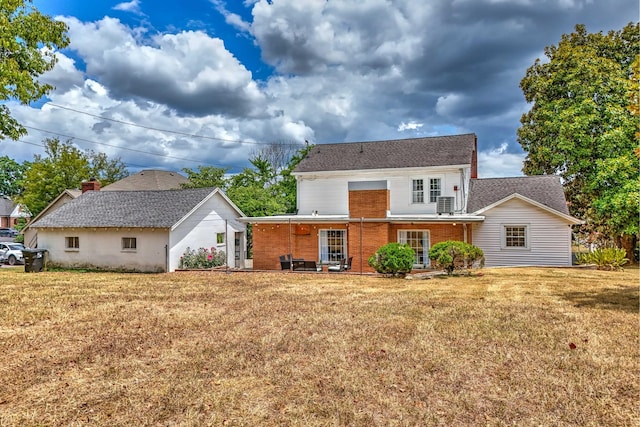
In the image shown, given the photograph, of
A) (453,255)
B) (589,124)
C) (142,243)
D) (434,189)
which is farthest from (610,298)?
(142,243)

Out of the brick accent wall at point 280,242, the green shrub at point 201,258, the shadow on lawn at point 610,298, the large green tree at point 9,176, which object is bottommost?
the shadow on lawn at point 610,298

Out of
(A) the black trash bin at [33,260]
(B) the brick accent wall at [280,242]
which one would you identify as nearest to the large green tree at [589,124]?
(B) the brick accent wall at [280,242]

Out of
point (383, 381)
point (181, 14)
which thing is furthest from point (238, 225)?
point (383, 381)

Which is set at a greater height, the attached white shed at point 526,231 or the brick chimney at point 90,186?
the brick chimney at point 90,186

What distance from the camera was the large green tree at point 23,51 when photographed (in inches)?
461

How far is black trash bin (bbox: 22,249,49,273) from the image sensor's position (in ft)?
70.8

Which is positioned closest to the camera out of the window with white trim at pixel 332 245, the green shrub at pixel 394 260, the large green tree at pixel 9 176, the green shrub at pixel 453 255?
the green shrub at pixel 453 255

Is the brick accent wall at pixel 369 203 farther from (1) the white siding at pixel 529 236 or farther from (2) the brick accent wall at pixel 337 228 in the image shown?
(1) the white siding at pixel 529 236

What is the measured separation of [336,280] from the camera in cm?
1598

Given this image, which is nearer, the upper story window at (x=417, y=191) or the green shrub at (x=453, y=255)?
the green shrub at (x=453, y=255)

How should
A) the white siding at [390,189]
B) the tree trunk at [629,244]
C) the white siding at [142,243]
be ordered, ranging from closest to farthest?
1. the white siding at [142,243]
2. the white siding at [390,189]
3. the tree trunk at [629,244]

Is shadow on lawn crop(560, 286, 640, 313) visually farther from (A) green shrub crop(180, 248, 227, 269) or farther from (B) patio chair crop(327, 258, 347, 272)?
(A) green shrub crop(180, 248, 227, 269)

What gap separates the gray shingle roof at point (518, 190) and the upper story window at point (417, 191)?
2.89 metres

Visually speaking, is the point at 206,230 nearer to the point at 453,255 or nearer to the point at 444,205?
the point at 444,205
